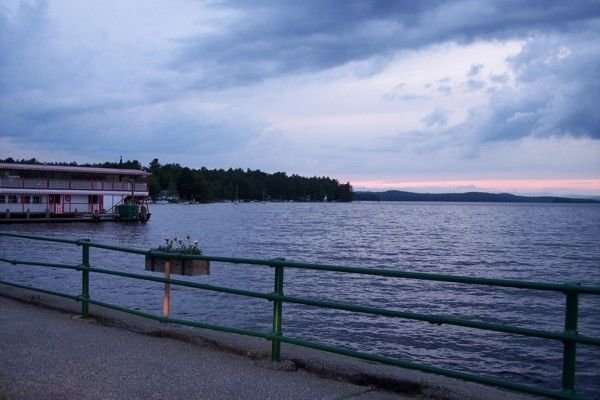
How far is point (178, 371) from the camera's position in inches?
272

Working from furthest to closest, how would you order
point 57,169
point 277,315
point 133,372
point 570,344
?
point 57,169 < point 277,315 < point 133,372 < point 570,344

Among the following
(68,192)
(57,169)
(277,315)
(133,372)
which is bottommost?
(133,372)

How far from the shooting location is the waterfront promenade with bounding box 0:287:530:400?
247 inches

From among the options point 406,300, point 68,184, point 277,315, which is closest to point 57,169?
point 68,184

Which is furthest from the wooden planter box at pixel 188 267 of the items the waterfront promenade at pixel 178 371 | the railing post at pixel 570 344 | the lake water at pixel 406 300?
the lake water at pixel 406 300

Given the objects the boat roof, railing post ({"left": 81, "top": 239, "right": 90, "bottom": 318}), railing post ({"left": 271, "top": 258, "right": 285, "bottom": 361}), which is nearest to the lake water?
railing post ({"left": 81, "top": 239, "right": 90, "bottom": 318})

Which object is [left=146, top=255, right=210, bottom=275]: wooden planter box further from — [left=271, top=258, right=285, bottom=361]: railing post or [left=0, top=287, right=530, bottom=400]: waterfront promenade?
[left=271, top=258, right=285, bottom=361]: railing post

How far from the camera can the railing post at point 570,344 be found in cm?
542

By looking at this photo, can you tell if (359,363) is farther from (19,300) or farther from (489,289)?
(489,289)

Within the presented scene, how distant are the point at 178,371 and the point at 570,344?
3.75 metres

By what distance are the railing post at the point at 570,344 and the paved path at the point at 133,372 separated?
1570 millimetres

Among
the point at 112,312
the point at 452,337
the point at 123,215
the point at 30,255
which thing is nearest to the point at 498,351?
the point at 452,337

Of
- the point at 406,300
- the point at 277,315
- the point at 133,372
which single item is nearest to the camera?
the point at 133,372

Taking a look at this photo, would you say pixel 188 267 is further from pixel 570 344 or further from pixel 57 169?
pixel 57 169
